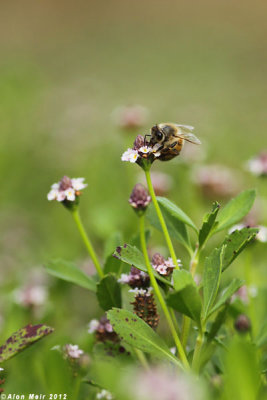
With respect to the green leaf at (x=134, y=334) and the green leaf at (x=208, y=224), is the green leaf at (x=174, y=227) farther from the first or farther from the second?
the green leaf at (x=134, y=334)

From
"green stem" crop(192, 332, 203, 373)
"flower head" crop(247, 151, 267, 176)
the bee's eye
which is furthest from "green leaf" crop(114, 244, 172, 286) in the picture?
"flower head" crop(247, 151, 267, 176)

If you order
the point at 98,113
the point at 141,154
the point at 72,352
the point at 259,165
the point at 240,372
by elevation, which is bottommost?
the point at 240,372

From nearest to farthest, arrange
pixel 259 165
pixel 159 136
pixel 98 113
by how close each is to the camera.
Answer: pixel 159 136, pixel 259 165, pixel 98 113

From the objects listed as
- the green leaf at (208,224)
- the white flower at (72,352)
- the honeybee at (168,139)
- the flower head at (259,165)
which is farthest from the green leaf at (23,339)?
the flower head at (259,165)

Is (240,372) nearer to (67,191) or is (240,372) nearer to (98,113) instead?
(67,191)

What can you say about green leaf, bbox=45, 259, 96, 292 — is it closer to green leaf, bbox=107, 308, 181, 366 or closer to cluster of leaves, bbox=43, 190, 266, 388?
cluster of leaves, bbox=43, 190, 266, 388

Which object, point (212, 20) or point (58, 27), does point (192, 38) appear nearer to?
point (212, 20)

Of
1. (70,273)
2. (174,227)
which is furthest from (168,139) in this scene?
(70,273)
